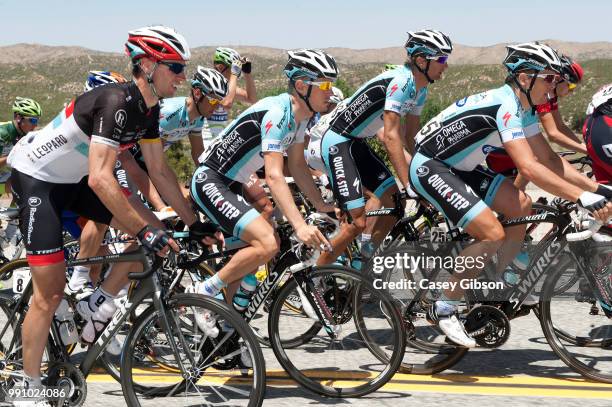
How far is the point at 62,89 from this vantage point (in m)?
128

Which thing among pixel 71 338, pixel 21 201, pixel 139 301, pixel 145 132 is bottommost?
pixel 71 338

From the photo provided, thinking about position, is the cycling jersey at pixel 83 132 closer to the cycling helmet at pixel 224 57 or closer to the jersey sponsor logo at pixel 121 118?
the jersey sponsor logo at pixel 121 118

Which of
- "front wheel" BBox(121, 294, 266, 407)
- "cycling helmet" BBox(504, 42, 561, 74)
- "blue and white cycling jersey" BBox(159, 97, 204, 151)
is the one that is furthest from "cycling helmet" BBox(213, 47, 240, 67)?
"front wheel" BBox(121, 294, 266, 407)

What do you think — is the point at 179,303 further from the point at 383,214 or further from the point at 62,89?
the point at 62,89

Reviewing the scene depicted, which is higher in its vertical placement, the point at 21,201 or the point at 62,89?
the point at 21,201

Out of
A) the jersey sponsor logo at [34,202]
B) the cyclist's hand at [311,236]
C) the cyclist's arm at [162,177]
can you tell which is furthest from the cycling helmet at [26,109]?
the cyclist's hand at [311,236]

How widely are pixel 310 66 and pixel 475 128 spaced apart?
1205mm

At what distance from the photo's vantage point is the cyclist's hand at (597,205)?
498 cm

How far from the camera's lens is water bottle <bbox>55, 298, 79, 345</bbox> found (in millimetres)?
4891

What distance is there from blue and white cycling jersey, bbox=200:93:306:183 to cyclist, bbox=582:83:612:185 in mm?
2518

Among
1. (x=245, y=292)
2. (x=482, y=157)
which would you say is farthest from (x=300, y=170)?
(x=482, y=157)

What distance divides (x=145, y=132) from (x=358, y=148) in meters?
3.01

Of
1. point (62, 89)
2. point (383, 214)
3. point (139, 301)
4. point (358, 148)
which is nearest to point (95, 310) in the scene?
point (139, 301)

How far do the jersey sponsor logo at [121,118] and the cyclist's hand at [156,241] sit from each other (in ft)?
1.94
